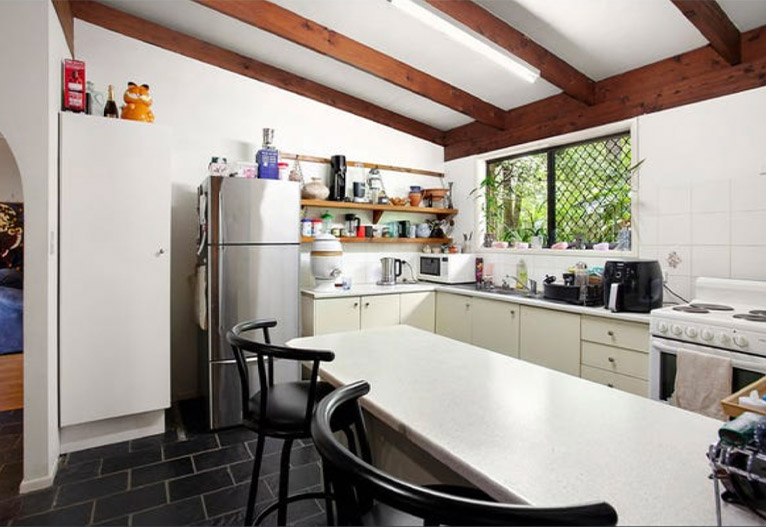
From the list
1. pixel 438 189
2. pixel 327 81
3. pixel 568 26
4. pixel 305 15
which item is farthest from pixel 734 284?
pixel 327 81

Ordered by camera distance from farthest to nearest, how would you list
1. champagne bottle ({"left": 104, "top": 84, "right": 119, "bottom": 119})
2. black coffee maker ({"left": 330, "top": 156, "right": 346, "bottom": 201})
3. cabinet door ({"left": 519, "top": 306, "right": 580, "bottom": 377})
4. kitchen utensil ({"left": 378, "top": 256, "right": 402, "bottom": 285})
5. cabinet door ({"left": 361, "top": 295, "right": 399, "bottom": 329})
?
kitchen utensil ({"left": 378, "top": 256, "right": 402, "bottom": 285}), black coffee maker ({"left": 330, "top": 156, "right": 346, "bottom": 201}), cabinet door ({"left": 361, "top": 295, "right": 399, "bottom": 329}), cabinet door ({"left": 519, "top": 306, "right": 580, "bottom": 377}), champagne bottle ({"left": 104, "top": 84, "right": 119, "bottom": 119})

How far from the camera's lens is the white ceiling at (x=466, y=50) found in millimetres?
2473

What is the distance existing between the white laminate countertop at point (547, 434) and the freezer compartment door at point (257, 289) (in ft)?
5.56

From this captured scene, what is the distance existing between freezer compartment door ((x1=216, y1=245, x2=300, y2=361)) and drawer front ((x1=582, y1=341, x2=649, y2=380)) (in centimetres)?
204

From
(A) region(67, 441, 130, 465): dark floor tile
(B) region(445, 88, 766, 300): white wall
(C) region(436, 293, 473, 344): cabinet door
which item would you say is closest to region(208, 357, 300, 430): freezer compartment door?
(A) region(67, 441, 130, 465): dark floor tile

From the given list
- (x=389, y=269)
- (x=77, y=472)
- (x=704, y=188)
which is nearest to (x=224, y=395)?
(x=77, y=472)

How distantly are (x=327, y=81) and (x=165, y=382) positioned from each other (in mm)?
2877

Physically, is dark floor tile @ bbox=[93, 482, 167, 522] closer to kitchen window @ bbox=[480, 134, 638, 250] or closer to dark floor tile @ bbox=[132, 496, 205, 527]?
dark floor tile @ bbox=[132, 496, 205, 527]

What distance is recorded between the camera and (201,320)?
2.89 m

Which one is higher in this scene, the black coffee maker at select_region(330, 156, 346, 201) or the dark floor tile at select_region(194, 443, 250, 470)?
the black coffee maker at select_region(330, 156, 346, 201)

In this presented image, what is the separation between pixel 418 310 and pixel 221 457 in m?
2.00

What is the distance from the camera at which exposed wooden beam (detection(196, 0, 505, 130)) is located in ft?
8.75

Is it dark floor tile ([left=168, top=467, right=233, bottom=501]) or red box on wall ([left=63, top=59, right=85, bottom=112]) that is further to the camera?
red box on wall ([left=63, top=59, right=85, bottom=112])

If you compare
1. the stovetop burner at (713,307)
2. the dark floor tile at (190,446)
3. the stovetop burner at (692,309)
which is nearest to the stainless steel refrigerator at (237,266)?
the dark floor tile at (190,446)
